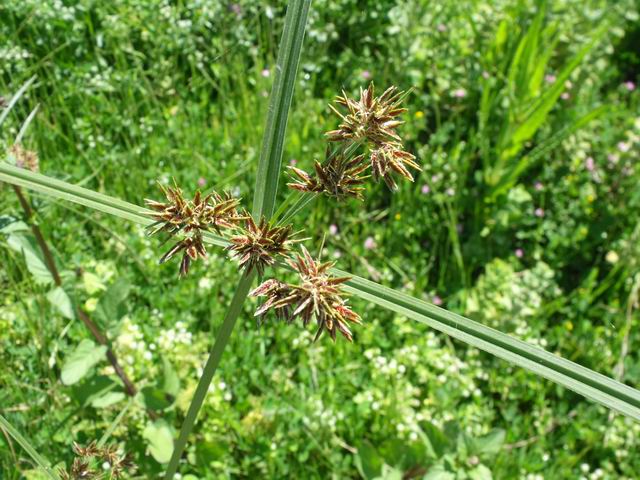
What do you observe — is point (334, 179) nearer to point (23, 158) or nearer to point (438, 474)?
point (23, 158)

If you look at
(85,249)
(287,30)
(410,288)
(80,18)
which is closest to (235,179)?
(85,249)

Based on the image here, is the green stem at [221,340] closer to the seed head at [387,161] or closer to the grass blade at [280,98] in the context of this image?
the grass blade at [280,98]

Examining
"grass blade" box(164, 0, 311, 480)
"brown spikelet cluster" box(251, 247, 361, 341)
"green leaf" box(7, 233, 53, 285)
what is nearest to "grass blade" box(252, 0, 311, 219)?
"grass blade" box(164, 0, 311, 480)

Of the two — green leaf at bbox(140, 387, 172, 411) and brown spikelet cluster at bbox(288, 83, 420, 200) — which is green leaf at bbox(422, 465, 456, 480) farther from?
brown spikelet cluster at bbox(288, 83, 420, 200)

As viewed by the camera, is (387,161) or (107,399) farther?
(107,399)

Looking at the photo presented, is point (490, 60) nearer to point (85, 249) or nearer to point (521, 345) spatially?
point (85, 249)

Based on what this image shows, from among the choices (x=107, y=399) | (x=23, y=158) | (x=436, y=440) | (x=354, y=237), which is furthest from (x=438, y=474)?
(x=23, y=158)
